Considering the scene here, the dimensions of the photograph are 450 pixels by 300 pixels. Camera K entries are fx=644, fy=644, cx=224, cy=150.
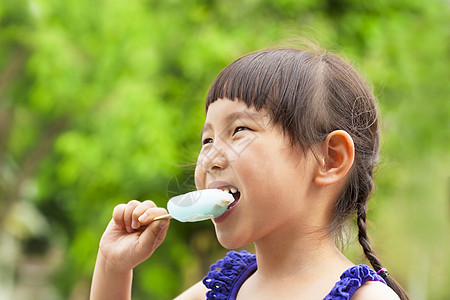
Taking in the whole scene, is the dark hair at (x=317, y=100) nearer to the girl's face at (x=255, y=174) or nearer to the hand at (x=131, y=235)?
the girl's face at (x=255, y=174)

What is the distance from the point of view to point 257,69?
1475 mm

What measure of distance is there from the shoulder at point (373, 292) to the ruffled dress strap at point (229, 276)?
13.8 inches

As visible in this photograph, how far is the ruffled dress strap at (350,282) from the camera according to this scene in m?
1.33

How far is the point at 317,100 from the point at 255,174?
9.1 inches

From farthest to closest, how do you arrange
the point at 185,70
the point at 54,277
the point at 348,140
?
the point at 54,277 < the point at 185,70 < the point at 348,140

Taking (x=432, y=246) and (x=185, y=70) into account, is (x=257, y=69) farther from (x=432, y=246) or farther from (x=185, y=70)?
(x=185, y=70)

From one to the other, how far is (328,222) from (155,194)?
199 inches

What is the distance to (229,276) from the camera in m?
1.64

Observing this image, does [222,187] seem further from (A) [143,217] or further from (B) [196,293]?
(B) [196,293]

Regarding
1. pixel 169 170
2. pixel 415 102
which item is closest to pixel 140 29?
pixel 169 170

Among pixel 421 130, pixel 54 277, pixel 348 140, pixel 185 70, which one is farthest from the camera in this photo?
pixel 54 277

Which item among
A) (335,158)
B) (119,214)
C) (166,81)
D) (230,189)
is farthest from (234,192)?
(166,81)

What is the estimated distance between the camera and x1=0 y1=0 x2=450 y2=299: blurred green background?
6.16m

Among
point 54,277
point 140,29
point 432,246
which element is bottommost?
point 54,277
